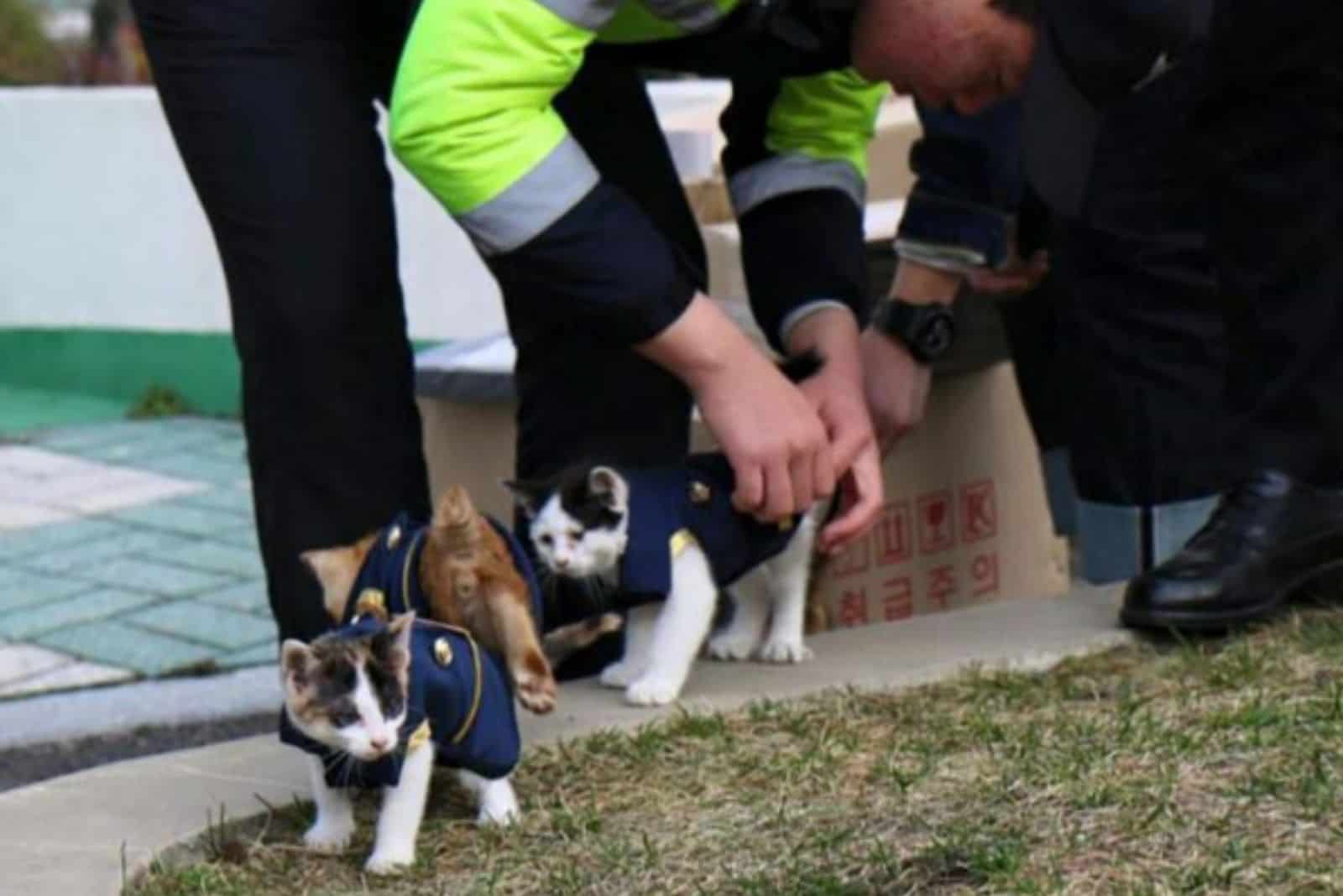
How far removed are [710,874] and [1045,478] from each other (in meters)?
2.08

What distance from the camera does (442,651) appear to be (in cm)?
311

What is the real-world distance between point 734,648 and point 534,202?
1.00 meters

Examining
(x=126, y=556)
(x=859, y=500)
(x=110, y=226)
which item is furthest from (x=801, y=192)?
(x=110, y=226)

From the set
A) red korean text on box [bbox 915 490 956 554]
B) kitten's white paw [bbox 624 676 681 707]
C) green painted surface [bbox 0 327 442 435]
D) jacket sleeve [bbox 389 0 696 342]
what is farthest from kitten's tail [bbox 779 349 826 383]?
green painted surface [bbox 0 327 442 435]

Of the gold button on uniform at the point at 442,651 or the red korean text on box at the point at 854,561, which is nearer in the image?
the gold button on uniform at the point at 442,651

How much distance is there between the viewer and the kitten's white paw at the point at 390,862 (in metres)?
3.11

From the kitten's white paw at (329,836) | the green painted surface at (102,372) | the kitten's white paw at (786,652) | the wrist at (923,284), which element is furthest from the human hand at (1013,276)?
the green painted surface at (102,372)

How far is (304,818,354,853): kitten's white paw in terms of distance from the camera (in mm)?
3217

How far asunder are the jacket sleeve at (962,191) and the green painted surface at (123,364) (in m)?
3.75

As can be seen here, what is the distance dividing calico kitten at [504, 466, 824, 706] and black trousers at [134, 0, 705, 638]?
0.72ft

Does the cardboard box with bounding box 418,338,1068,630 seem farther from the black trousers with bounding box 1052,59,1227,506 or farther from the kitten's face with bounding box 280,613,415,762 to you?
the kitten's face with bounding box 280,613,415,762

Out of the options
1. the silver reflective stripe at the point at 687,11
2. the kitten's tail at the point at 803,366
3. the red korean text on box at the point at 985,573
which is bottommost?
the red korean text on box at the point at 985,573

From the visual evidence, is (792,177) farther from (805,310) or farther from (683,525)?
(683,525)

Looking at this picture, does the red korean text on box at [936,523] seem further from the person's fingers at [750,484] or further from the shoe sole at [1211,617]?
the person's fingers at [750,484]
